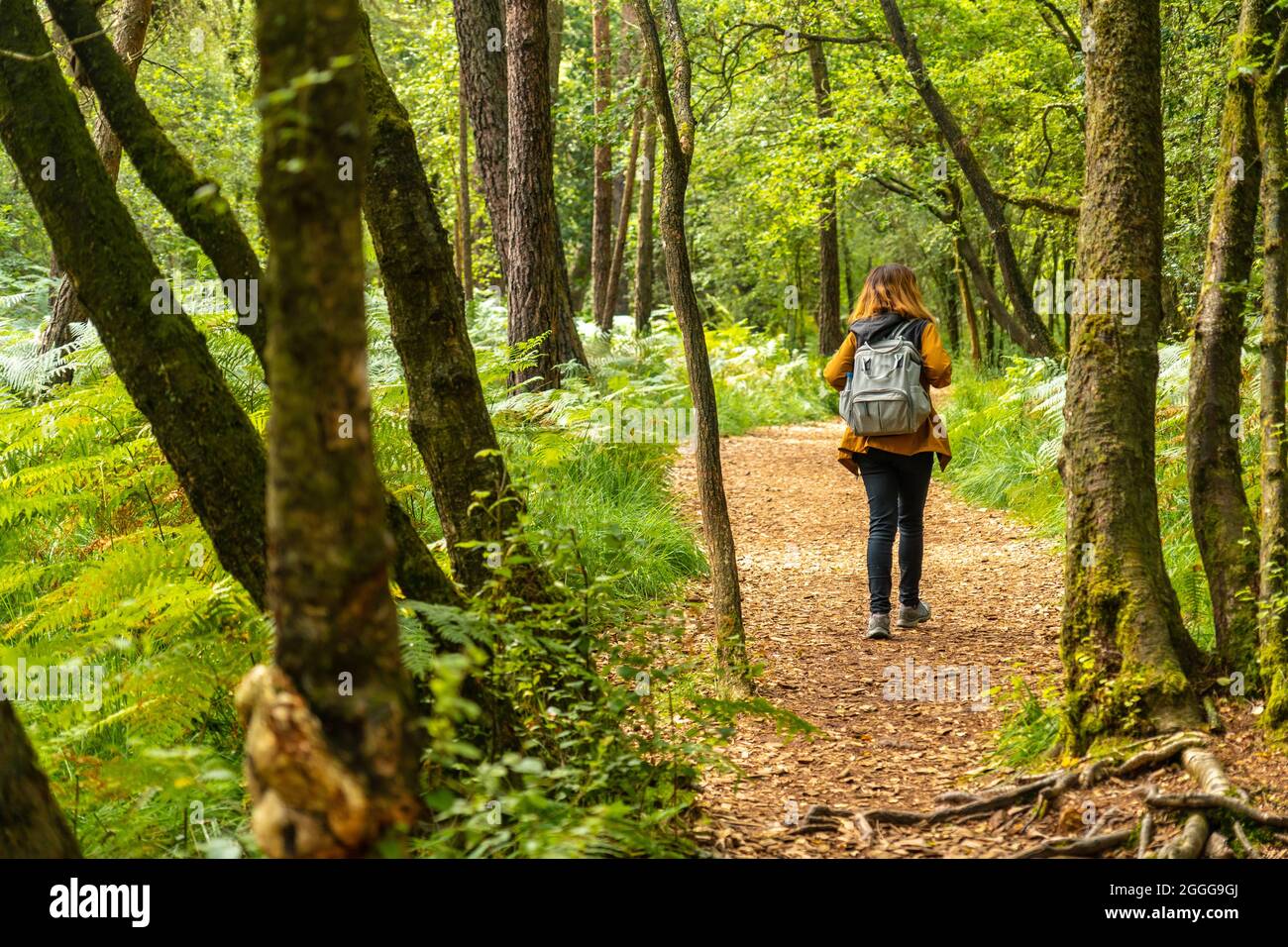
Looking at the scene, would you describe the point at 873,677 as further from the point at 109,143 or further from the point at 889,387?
the point at 109,143

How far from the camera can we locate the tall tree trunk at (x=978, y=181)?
1135 cm

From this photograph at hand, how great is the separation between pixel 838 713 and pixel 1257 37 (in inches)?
144

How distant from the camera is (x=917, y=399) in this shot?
20.7 feet

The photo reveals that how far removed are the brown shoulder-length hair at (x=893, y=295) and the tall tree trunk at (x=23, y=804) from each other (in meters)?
5.16

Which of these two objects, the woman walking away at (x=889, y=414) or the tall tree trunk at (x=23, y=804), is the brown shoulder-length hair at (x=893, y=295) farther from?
the tall tree trunk at (x=23, y=804)

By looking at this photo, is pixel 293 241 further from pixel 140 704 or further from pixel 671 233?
pixel 671 233

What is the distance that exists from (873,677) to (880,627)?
2.06 feet

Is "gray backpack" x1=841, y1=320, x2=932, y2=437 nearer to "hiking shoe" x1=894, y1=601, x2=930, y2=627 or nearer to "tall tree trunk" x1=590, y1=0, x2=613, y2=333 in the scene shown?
"hiking shoe" x1=894, y1=601, x2=930, y2=627

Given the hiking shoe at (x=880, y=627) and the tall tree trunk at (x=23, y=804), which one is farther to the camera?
the hiking shoe at (x=880, y=627)

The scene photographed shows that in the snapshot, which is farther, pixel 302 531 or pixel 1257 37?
pixel 1257 37

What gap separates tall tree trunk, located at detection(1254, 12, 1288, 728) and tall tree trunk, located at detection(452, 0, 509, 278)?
6.74 m

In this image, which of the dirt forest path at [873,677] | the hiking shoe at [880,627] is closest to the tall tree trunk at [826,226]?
the dirt forest path at [873,677]
